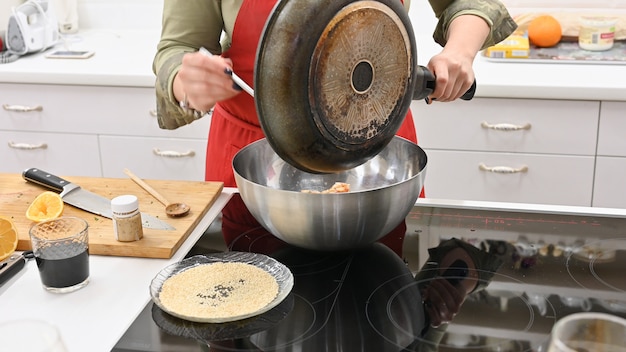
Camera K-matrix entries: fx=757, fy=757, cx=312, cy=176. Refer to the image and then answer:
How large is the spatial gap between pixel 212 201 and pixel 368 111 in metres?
0.52

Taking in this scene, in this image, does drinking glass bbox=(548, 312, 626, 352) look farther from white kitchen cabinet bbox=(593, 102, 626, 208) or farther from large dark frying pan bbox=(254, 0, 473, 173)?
white kitchen cabinet bbox=(593, 102, 626, 208)

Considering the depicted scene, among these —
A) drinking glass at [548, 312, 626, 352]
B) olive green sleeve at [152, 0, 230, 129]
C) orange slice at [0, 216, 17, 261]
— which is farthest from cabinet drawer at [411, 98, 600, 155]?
drinking glass at [548, 312, 626, 352]

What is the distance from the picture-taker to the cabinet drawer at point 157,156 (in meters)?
2.44

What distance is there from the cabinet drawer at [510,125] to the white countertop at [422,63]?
0.12 ft

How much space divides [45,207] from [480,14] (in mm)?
906

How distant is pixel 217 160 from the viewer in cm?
164

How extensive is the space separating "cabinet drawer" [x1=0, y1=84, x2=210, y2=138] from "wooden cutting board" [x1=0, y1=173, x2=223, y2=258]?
0.93m

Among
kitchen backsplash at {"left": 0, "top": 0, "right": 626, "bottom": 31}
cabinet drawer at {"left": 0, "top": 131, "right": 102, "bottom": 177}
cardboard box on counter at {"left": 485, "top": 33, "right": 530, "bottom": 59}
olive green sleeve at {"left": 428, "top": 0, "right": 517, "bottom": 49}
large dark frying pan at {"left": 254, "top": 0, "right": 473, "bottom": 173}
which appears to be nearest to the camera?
large dark frying pan at {"left": 254, "top": 0, "right": 473, "bottom": 173}

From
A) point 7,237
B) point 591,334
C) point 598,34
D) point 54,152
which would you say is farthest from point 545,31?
point 591,334

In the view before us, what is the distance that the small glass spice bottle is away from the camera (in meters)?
1.20

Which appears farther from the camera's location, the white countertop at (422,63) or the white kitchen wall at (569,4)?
the white kitchen wall at (569,4)

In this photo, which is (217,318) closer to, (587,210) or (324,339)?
(324,339)

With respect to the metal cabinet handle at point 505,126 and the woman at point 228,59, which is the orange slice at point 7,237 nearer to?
the woman at point 228,59

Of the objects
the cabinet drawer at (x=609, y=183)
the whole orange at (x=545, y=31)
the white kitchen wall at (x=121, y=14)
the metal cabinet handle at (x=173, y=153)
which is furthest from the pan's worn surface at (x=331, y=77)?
the white kitchen wall at (x=121, y=14)
